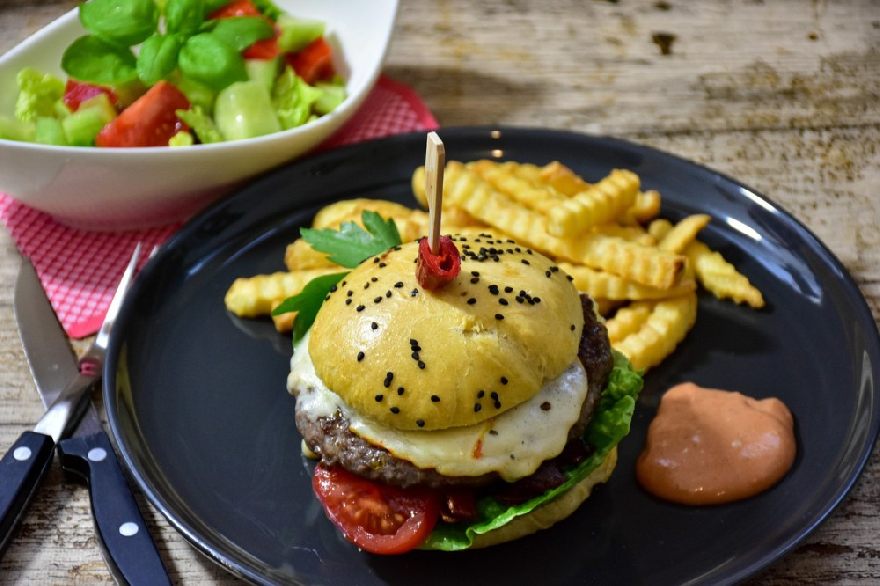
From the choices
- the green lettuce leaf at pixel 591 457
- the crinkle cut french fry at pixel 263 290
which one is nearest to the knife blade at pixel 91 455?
the crinkle cut french fry at pixel 263 290

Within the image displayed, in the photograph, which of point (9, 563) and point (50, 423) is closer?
point (9, 563)

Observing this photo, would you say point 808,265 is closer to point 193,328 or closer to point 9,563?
point 193,328

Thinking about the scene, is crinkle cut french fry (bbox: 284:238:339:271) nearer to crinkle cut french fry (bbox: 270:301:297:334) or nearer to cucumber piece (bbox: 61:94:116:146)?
crinkle cut french fry (bbox: 270:301:297:334)

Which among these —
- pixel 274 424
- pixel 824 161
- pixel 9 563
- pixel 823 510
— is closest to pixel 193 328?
pixel 274 424

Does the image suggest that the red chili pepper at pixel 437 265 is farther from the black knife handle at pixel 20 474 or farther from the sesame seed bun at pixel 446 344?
the black knife handle at pixel 20 474

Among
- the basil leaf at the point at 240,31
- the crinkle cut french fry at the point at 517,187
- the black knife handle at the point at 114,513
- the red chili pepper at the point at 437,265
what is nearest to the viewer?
the red chili pepper at the point at 437,265

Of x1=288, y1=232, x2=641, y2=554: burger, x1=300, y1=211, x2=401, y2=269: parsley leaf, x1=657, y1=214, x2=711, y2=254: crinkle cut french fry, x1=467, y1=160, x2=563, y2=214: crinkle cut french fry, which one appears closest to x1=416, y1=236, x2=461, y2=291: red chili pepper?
x1=288, y1=232, x2=641, y2=554: burger

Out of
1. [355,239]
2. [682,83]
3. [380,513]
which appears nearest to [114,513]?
[380,513]

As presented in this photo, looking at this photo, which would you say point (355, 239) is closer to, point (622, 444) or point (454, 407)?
point (454, 407)
